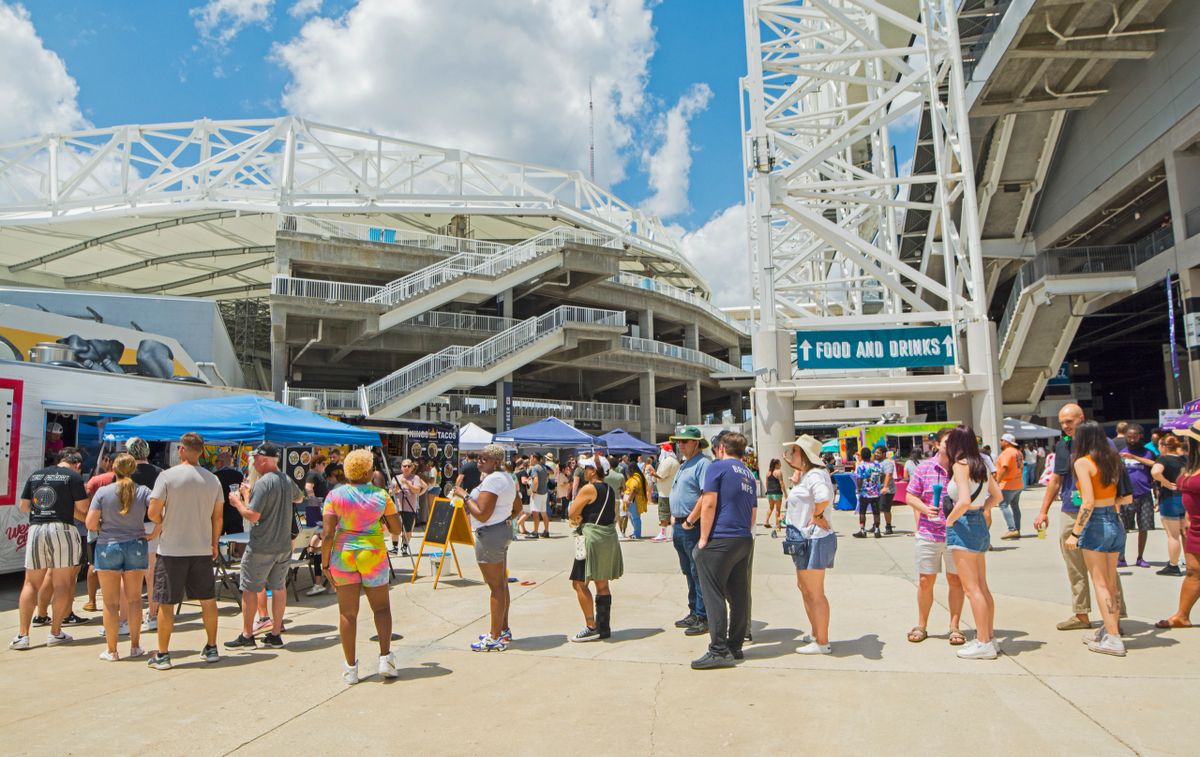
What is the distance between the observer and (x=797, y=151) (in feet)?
72.5

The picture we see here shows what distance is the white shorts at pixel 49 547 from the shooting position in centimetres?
674

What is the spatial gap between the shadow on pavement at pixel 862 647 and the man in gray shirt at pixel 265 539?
4.60 metres

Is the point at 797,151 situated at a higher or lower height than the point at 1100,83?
lower

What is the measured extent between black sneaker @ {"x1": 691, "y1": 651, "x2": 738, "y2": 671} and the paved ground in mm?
67

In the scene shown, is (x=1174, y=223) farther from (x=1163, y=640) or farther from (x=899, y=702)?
(x=899, y=702)

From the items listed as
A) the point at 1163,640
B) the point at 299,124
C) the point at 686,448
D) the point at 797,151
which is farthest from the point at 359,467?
the point at 299,124

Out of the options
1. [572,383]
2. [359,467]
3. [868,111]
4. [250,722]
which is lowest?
[250,722]

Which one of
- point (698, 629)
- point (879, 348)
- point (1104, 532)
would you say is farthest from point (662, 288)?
point (1104, 532)

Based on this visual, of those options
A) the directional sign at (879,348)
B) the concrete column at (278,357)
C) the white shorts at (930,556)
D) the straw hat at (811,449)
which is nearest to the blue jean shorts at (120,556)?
the straw hat at (811,449)

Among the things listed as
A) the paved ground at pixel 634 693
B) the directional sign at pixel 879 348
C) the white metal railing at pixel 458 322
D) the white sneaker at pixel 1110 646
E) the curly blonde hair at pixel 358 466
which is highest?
the white metal railing at pixel 458 322

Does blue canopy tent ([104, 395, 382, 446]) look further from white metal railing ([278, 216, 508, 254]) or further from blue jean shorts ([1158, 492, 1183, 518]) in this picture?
white metal railing ([278, 216, 508, 254])

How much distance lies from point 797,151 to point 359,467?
767 inches

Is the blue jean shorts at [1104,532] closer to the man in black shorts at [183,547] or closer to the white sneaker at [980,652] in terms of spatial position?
the white sneaker at [980,652]

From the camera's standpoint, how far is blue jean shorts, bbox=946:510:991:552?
561 centimetres
